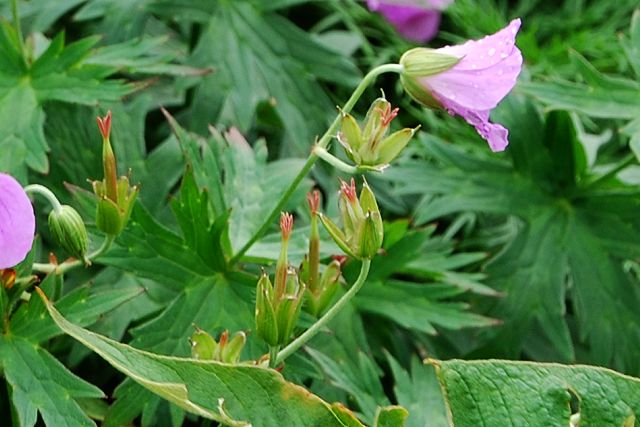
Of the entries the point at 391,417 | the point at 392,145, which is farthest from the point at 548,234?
the point at 391,417

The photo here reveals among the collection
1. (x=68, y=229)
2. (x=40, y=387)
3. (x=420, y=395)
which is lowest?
(x=420, y=395)

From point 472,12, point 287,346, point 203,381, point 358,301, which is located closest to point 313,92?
point 358,301

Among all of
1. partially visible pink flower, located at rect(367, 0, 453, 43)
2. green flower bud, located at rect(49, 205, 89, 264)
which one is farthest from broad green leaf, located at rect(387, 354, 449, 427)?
partially visible pink flower, located at rect(367, 0, 453, 43)

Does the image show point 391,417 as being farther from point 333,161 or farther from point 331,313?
point 333,161

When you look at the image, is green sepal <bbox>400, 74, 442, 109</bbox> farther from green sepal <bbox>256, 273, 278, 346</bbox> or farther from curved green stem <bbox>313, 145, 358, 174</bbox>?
green sepal <bbox>256, 273, 278, 346</bbox>

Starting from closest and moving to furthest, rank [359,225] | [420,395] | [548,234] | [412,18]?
[359,225] → [420,395] → [548,234] → [412,18]

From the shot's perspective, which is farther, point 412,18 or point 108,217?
point 412,18

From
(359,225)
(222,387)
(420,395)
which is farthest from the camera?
(420,395)

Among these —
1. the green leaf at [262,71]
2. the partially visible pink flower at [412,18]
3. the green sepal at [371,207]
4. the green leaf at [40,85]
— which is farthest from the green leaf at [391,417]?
the partially visible pink flower at [412,18]

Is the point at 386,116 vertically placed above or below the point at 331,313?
above
